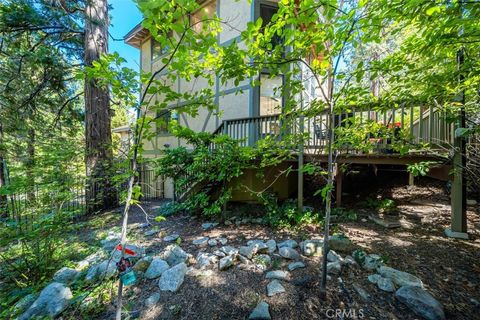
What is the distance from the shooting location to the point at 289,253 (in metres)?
3.14

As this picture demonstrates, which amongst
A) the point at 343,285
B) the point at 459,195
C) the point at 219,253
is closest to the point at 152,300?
the point at 219,253

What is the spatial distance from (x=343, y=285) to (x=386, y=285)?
468mm

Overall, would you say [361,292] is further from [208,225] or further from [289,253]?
[208,225]

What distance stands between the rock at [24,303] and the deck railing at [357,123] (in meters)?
3.64

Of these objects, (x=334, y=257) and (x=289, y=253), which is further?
(x=289, y=253)

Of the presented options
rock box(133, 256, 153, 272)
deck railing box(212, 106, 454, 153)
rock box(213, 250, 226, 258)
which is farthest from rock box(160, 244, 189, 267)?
deck railing box(212, 106, 454, 153)

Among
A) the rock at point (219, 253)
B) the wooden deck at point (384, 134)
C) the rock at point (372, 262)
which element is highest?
the wooden deck at point (384, 134)

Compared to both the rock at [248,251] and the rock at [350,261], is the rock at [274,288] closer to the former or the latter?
the rock at [248,251]

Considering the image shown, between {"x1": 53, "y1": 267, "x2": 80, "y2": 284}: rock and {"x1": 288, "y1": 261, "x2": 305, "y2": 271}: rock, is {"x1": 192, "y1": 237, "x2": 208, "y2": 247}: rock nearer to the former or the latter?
{"x1": 288, "y1": 261, "x2": 305, "y2": 271}: rock

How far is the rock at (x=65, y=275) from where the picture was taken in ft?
9.72

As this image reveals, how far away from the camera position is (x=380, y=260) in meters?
2.94

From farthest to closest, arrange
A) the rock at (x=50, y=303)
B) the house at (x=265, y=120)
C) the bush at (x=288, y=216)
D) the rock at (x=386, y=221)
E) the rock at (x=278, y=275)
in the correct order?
the bush at (x=288, y=216) → the rock at (x=386, y=221) → the house at (x=265, y=120) → the rock at (x=278, y=275) → the rock at (x=50, y=303)

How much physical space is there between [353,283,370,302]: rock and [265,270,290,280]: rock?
74 centimetres

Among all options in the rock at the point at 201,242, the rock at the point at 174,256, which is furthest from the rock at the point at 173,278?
the rock at the point at 201,242
